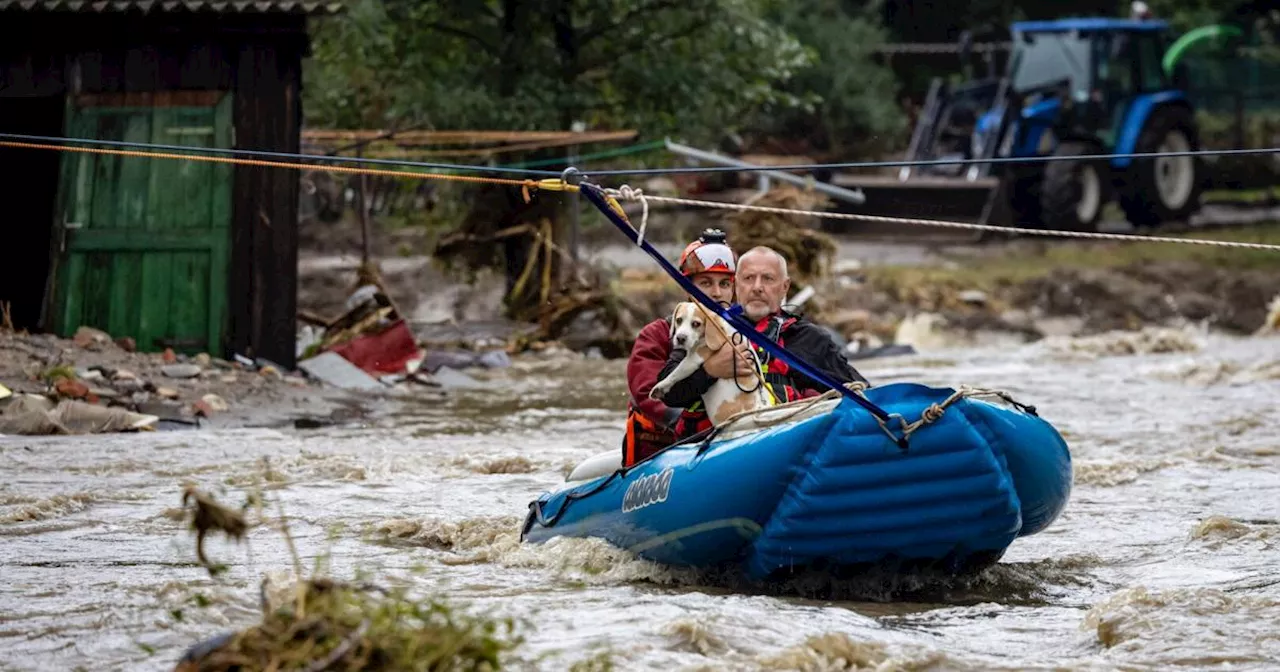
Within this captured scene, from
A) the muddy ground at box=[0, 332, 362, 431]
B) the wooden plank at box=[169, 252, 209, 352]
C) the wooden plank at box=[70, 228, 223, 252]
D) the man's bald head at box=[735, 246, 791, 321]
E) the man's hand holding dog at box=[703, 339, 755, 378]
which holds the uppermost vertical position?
the man's bald head at box=[735, 246, 791, 321]

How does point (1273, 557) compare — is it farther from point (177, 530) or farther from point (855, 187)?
point (855, 187)

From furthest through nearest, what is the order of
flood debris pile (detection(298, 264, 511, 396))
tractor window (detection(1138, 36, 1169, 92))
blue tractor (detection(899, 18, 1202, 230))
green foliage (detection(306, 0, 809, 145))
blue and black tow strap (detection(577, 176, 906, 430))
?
tractor window (detection(1138, 36, 1169, 92))
blue tractor (detection(899, 18, 1202, 230))
green foliage (detection(306, 0, 809, 145))
flood debris pile (detection(298, 264, 511, 396))
blue and black tow strap (detection(577, 176, 906, 430))

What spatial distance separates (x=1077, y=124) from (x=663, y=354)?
19354 millimetres

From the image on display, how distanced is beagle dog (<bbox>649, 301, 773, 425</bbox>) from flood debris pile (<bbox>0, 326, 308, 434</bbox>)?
6312mm

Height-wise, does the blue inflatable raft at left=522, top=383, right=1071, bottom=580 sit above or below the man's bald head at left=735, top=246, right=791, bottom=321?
below

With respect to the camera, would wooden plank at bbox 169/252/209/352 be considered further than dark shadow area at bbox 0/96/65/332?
No

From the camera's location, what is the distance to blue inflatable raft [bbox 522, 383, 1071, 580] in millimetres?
6531

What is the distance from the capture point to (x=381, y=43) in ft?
66.6

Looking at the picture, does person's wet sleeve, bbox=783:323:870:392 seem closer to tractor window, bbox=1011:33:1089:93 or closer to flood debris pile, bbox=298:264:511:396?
flood debris pile, bbox=298:264:511:396

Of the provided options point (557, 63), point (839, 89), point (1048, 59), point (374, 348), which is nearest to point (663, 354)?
point (374, 348)

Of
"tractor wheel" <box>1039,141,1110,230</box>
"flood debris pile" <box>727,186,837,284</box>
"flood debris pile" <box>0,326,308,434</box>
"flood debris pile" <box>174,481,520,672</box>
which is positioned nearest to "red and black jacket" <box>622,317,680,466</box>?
"flood debris pile" <box>174,481,520,672</box>

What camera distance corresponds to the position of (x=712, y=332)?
7008mm

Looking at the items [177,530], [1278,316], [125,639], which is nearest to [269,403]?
[177,530]

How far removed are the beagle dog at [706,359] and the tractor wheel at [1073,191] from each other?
57.2 ft
